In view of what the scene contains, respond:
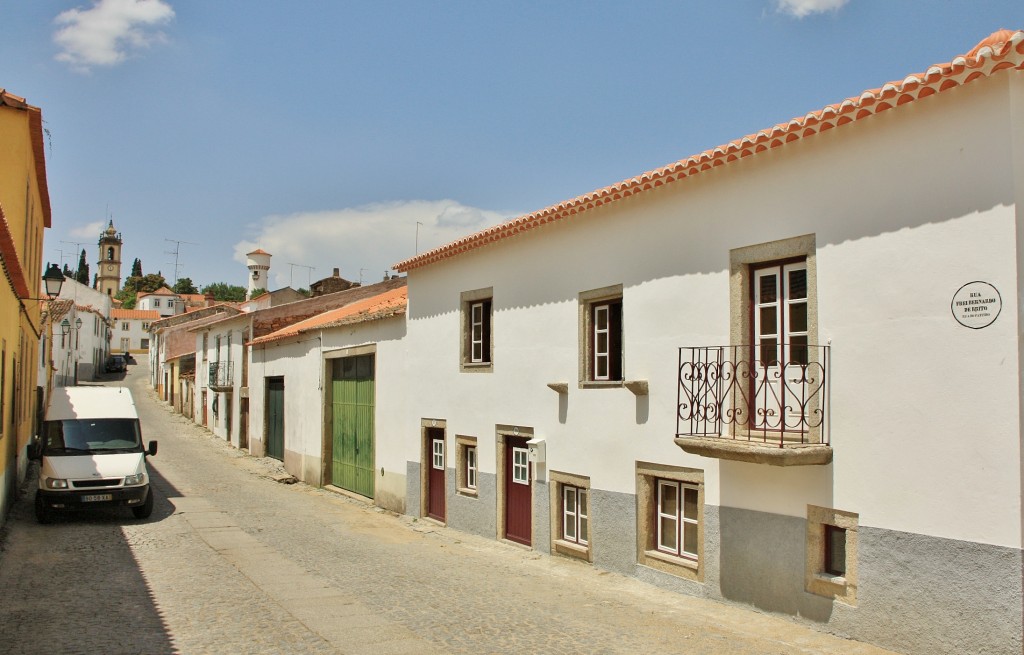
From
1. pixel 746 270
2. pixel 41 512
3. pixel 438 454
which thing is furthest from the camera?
pixel 438 454

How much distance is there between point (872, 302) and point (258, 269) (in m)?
43.0

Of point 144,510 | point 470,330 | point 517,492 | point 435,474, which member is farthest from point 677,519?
point 144,510

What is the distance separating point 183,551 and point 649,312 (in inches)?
301

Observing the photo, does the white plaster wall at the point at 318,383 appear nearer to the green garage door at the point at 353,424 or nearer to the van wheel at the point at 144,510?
the green garage door at the point at 353,424

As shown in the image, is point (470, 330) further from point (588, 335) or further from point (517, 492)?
point (588, 335)

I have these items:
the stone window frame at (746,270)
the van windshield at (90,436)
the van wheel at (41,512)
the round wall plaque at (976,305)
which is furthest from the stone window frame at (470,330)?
the round wall plaque at (976,305)

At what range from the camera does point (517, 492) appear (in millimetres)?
13219

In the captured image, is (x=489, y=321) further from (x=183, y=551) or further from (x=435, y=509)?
(x=183, y=551)

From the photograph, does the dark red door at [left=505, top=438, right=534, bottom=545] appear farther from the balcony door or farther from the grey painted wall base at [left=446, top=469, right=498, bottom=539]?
the balcony door

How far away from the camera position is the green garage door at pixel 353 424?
18328mm

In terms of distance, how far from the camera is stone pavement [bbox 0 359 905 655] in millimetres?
7730

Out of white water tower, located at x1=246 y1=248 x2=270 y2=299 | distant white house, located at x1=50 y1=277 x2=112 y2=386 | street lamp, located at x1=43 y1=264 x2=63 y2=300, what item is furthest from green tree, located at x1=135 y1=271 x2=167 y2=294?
street lamp, located at x1=43 y1=264 x2=63 y2=300

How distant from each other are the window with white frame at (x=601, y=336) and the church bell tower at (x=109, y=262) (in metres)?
87.5

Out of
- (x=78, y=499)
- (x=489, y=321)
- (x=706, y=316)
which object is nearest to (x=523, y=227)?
(x=489, y=321)
